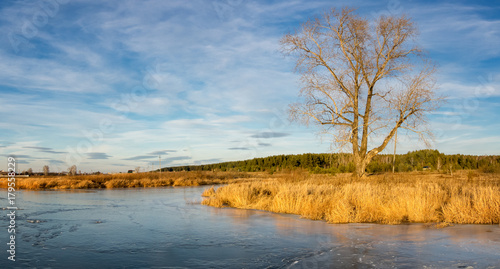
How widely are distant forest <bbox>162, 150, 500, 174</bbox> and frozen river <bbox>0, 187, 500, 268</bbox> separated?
11.7m

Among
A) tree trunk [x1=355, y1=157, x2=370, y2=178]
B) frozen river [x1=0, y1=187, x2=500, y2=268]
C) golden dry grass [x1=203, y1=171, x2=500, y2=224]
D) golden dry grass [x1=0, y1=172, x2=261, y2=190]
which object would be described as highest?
tree trunk [x1=355, y1=157, x2=370, y2=178]

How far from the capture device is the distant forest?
35.8 m

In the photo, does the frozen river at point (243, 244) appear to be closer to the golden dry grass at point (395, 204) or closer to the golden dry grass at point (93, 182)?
the golden dry grass at point (395, 204)

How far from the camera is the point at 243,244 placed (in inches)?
339

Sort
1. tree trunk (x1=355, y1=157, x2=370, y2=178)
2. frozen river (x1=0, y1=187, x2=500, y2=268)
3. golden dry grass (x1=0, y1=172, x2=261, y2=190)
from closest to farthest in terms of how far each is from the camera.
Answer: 1. frozen river (x1=0, y1=187, x2=500, y2=268)
2. tree trunk (x1=355, y1=157, x2=370, y2=178)
3. golden dry grass (x1=0, y1=172, x2=261, y2=190)

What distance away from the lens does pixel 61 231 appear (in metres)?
10.5

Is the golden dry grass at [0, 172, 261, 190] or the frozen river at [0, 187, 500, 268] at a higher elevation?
the frozen river at [0, 187, 500, 268]

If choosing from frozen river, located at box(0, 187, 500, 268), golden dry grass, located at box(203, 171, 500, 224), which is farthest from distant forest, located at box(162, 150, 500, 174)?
frozen river, located at box(0, 187, 500, 268)

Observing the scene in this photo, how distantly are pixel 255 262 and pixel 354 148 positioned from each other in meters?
16.5

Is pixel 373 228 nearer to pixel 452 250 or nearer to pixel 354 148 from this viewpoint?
pixel 452 250

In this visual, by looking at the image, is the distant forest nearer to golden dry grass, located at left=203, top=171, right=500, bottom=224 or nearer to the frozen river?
golden dry grass, located at left=203, top=171, right=500, bottom=224

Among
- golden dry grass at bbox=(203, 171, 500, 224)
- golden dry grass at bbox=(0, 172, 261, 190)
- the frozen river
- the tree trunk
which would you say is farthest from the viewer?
golden dry grass at bbox=(0, 172, 261, 190)

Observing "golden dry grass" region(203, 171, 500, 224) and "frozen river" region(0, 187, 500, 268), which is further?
"golden dry grass" region(203, 171, 500, 224)

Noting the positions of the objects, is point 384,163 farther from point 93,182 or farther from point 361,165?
point 93,182
